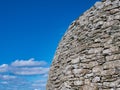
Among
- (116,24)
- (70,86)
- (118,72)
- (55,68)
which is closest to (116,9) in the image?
(116,24)

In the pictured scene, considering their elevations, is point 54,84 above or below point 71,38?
below

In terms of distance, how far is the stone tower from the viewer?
27.0ft

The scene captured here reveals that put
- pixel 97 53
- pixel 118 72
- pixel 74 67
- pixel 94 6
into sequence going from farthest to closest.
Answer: pixel 94 6
pixel 74 67
pixel 97 53
pixel 118 72

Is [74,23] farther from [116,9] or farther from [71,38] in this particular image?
[116,9]

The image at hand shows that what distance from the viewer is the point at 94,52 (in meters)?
8.70

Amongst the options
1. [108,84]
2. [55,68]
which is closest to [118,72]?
[108,84]

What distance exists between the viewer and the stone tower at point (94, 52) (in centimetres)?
823

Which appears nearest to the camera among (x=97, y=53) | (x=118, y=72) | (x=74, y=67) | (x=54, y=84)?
(x=118, y=72)

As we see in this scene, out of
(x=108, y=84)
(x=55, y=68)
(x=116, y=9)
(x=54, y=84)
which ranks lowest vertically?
(x=108, y=84)

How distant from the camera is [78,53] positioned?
9.32 meters

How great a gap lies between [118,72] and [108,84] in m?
0.41

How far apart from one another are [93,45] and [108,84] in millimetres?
1354

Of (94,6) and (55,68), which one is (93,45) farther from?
(55,68)

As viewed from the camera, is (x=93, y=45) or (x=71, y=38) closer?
(x=93, y=45)
